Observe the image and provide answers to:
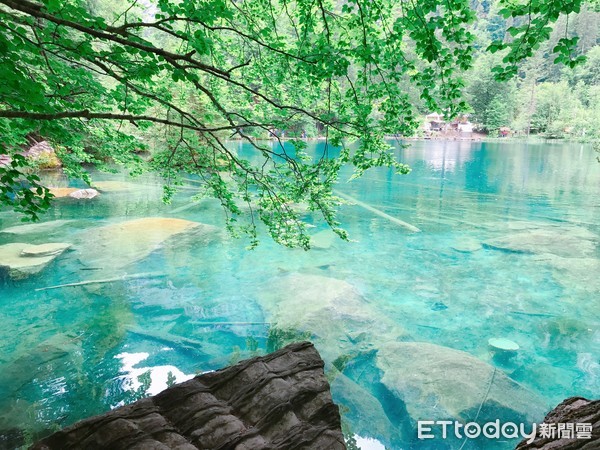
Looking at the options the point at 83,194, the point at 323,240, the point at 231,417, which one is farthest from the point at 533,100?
the point at 231,417

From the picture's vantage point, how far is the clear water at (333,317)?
5480 millimetres

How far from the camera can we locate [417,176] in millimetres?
25328

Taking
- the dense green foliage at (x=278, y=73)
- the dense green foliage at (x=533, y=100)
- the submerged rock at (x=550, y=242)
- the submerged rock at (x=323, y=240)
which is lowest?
the submerged rock at (x=323, y=240)

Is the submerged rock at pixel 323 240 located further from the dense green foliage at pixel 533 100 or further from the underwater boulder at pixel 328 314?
the dense green foliage at pixel 533 100

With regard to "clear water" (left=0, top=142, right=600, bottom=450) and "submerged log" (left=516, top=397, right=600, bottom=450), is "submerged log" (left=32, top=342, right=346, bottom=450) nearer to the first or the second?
"submerged log" (left=516, top=397, right=600, bottom=450)

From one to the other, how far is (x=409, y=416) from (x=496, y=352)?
271cm

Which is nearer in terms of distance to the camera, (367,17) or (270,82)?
(367,17)

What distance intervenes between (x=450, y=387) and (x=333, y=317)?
263cm

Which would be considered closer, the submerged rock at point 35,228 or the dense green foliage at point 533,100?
the submerged rock at point 35,228

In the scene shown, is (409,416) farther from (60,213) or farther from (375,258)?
(60,213)

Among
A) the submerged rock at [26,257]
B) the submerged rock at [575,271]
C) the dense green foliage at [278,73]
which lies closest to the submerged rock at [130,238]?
the submerged rock at [26,257]

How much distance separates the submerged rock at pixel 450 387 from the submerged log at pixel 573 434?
2.71 metres

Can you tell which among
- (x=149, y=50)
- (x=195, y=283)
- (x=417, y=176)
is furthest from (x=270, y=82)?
(x=417, y=176)

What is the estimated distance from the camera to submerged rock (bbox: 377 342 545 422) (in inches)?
204
